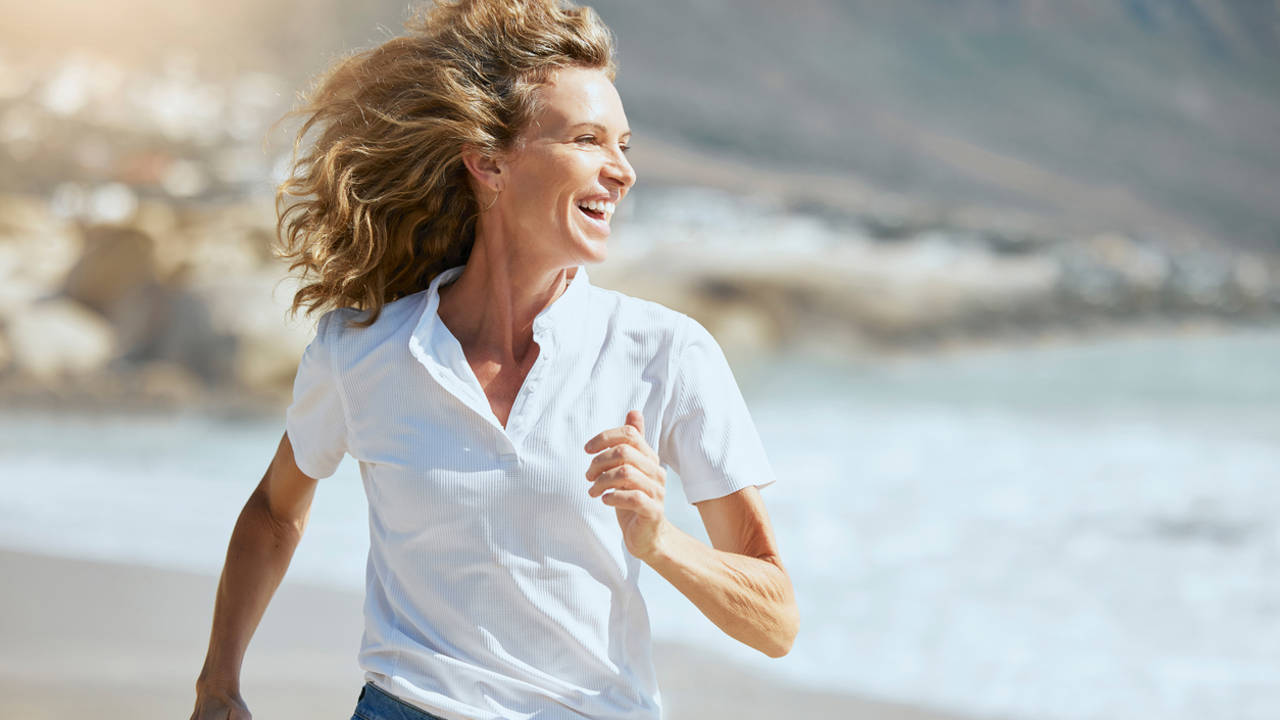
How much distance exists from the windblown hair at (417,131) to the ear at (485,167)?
0.01 m

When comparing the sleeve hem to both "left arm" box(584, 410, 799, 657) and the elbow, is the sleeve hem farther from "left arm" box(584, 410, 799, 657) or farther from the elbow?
the elbow

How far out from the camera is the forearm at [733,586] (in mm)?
1085

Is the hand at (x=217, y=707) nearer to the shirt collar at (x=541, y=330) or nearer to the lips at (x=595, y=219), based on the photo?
the shirt collar at (x=541, y=330)

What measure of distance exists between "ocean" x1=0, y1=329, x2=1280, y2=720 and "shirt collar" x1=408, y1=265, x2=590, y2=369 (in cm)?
281

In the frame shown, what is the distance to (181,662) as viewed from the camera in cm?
372

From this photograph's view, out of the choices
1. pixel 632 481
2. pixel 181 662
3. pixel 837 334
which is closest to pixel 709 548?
pixel 632 481

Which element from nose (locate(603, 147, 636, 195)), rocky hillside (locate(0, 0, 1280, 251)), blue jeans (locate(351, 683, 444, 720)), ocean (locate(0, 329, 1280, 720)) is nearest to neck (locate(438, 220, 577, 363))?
nose (locate(603, 147, 636, 195))

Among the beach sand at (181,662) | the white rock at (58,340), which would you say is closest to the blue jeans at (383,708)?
the beach sand at (181,662)

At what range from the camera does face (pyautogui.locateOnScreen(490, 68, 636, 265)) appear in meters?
1.24

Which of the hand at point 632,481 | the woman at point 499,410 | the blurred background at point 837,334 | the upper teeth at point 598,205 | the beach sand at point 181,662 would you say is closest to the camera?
the hand at point 632,481

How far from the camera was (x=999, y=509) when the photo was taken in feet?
26.1

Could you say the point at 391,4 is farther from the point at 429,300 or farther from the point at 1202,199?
the point at 429,300

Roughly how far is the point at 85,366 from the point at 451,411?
11014mm

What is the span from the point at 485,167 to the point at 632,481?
0.45 m
